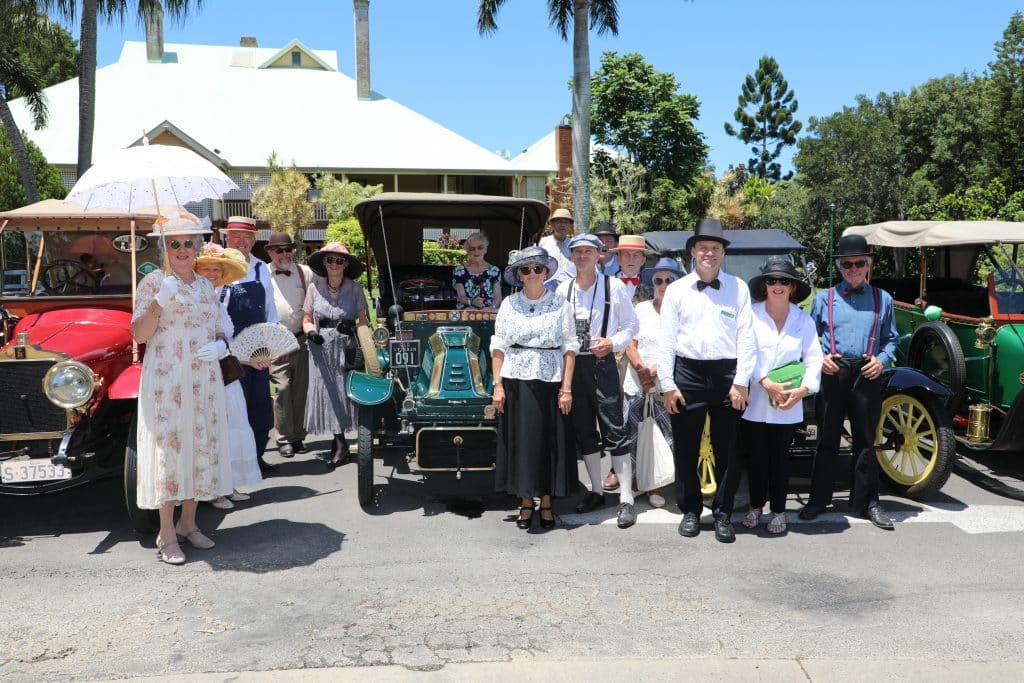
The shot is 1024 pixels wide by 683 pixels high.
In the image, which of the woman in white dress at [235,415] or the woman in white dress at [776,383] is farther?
the woman in white dress at [235,415]

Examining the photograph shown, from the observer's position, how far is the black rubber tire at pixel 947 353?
6.93 m

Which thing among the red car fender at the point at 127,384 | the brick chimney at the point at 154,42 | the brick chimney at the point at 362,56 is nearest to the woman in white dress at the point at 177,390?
the red car fender at the point at 127,384

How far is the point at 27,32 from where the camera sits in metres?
21.0

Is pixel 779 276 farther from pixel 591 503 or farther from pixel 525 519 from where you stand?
pixel 525 519

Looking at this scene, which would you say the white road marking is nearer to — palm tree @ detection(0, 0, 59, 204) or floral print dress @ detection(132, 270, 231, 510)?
floral print dress @ detection(132, 270, 231, 510)

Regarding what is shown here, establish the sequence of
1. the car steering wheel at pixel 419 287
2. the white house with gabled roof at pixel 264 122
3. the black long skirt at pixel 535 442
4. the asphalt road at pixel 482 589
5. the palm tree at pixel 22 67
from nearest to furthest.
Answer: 1. the asphalt road at pixel 482 589
2. the black long skirt at pixel 535 442
3. the car steering wheel at pixel 419 287
4. the palm tree at pixel 22 67
5. the white house with gabled roof at pixel 264 122

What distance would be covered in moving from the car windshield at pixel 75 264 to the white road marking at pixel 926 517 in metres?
4.03

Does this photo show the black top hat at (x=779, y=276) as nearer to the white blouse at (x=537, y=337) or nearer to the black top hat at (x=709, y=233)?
the black top hat at (x=709, y=233)

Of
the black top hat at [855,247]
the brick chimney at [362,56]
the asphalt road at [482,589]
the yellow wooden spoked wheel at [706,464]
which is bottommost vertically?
the asphalt road at [482,589]

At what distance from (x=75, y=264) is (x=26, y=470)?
2.10 metres

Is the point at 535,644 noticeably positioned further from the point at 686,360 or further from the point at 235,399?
the point at 235,399

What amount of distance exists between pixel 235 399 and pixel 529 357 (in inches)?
80.8

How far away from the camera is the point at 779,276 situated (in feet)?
18.2

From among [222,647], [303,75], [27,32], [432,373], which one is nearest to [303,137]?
[303,75]
